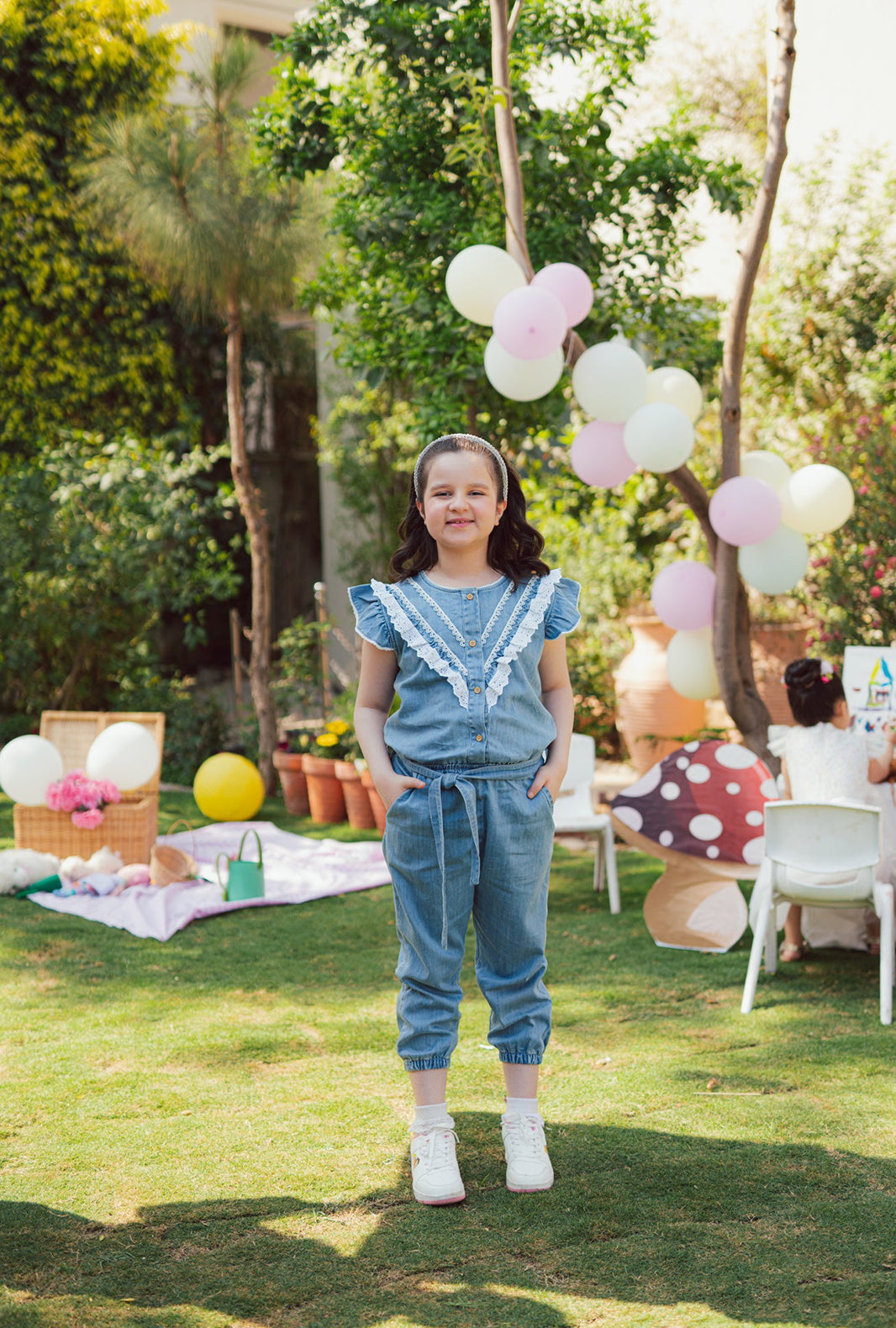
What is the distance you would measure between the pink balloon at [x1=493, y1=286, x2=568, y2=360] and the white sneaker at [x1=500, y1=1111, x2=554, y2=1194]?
8.54 ft

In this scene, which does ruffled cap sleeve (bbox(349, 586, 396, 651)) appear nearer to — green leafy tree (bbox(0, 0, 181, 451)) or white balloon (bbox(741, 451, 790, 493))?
white balloon (bbox(741, 451, 790, 493))

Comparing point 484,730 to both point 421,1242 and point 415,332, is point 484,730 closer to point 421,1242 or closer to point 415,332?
point 421,1242

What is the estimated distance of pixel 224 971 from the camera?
4086mm

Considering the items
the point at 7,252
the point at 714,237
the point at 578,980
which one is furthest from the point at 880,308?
the point at 7,252

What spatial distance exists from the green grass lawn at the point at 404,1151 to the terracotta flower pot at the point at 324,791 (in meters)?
2.17

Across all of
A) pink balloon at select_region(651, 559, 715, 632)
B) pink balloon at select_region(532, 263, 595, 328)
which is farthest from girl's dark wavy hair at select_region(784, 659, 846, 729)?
pink balloon at select_region(532, 263, 595, 328)

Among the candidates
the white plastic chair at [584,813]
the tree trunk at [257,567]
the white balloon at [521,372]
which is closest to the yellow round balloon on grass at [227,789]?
the tree trunk at [257,567]

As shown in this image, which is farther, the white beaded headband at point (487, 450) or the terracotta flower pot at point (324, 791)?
the terracotta flower pot at point (324, 791)

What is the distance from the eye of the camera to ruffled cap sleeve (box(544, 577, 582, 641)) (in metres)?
2.56

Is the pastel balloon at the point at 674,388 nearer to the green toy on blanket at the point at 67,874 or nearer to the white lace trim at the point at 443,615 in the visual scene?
the white lace trim at the point at 443,615

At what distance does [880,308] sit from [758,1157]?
5617mm

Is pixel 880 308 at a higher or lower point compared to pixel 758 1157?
higher

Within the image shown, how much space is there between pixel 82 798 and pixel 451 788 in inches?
127

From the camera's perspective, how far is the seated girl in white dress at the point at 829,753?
382 cm
